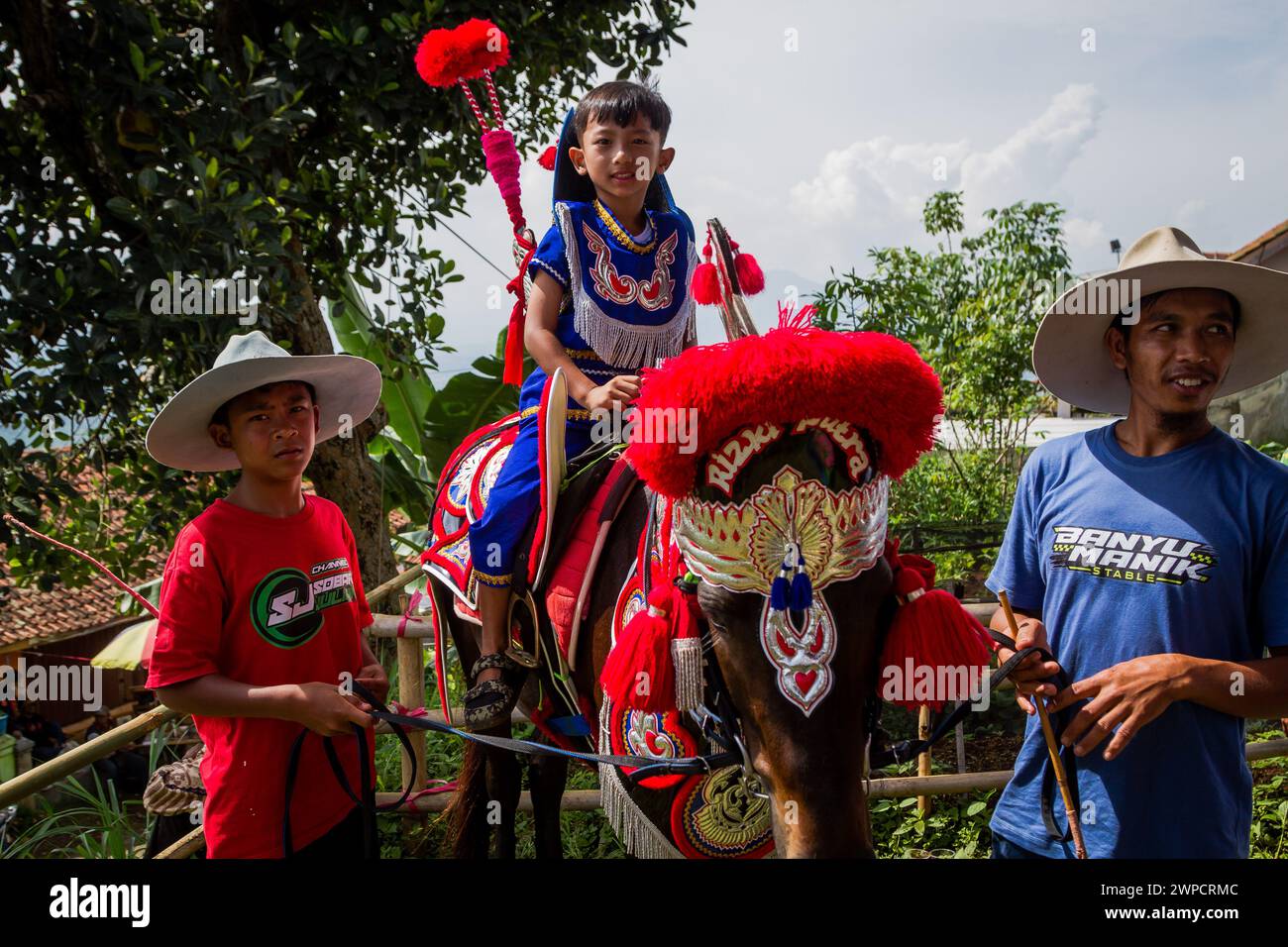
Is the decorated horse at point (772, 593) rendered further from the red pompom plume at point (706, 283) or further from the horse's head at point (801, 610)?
the red pompom plume at point (706, 283)

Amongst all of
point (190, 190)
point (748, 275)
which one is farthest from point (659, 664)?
point (190, 190)

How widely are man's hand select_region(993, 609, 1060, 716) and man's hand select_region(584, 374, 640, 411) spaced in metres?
1.17

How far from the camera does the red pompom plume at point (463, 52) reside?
341cm

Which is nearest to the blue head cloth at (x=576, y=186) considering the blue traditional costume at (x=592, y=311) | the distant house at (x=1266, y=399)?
the blue traditional costume at (x=592, y=311)

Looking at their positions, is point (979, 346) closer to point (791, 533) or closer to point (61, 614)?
point (791, 533)

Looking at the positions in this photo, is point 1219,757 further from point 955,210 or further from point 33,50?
point 955,210

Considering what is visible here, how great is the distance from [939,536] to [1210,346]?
6.27m

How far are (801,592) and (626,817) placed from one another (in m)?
0.95

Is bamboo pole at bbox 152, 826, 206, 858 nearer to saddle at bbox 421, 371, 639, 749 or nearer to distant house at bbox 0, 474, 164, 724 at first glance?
saddle at bbox 421, 371, 639, 749

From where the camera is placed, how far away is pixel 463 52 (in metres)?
3.43

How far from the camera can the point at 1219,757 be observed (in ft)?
6.63

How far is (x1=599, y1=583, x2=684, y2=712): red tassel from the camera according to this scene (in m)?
2.05

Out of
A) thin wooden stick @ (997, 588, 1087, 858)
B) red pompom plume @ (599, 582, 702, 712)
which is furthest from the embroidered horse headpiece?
thin wooden stick @ (997, 588, 1087, 858)
